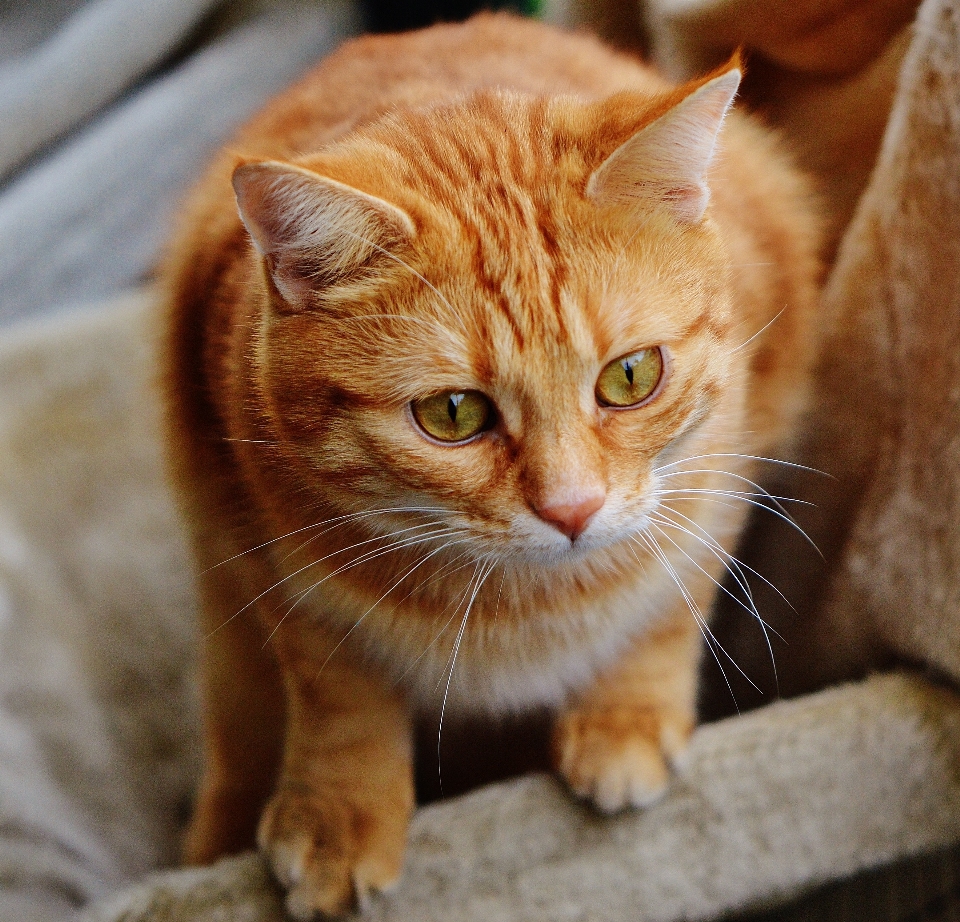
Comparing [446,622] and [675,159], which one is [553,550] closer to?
[446,622]

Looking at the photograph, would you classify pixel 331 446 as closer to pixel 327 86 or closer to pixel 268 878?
pixel 268 878

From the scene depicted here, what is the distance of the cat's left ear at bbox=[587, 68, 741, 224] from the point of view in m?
0.70

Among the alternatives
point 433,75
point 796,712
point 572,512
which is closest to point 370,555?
point 572,512

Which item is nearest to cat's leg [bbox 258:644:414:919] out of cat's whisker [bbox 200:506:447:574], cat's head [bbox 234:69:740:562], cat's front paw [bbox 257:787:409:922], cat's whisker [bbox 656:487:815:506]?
cat's front paw [bbox 257:787:409:922]

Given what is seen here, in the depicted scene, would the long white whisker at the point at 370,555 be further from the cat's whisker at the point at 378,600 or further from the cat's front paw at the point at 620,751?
the cat's front paw at the point at 620,751

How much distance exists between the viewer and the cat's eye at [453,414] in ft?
2.42

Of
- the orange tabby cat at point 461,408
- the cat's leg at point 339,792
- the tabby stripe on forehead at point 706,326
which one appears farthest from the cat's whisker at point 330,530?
the tabby stripe on forehead at point 706,326

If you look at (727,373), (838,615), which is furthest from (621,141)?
(838,615)

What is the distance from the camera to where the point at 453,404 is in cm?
74

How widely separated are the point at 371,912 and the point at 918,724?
22.4 inches

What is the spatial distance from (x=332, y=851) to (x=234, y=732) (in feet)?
1.11

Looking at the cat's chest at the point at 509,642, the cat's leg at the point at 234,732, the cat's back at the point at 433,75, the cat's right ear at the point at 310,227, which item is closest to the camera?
the cat's right ear at the point at 310,227

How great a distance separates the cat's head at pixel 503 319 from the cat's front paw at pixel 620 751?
0.29m

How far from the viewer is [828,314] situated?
1.17 m
